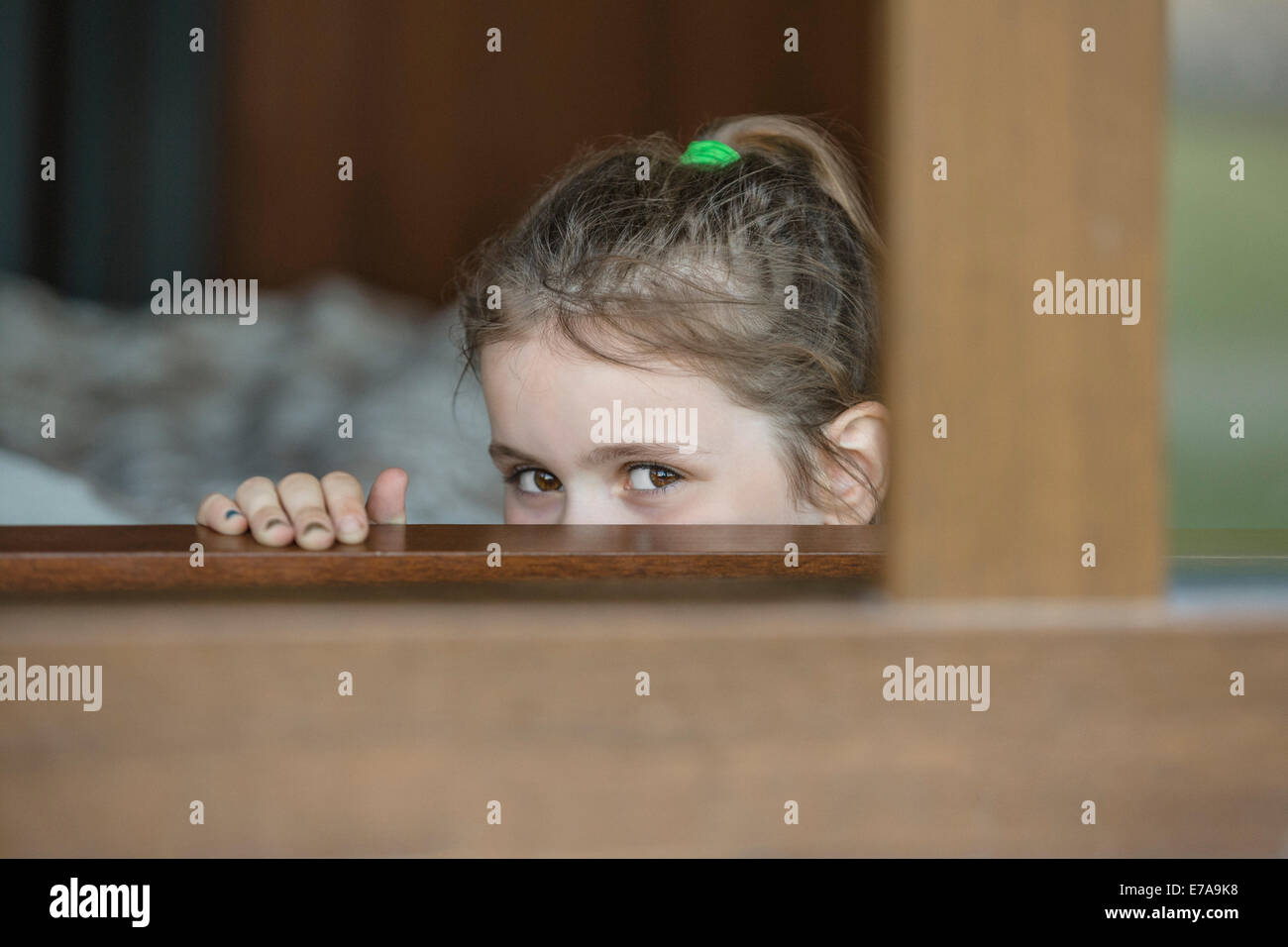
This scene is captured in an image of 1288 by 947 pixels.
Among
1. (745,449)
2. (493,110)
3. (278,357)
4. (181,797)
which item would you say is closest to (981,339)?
(181,797)

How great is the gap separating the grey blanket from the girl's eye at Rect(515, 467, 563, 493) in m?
1.02

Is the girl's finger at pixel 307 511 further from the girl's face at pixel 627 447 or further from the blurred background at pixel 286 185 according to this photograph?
the blurred background at pixel 286 185

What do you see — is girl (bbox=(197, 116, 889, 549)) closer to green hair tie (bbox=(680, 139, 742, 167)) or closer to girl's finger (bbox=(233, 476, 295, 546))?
green hair tie (bbox=(680, 139, 742, 167))

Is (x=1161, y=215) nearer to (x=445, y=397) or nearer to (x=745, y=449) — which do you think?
(x=745, y=449)

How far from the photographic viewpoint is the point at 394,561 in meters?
0.48

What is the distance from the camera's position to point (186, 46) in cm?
217

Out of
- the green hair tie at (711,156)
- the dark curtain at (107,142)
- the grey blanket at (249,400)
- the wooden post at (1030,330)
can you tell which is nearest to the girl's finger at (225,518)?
the wooden post at (1030,330)

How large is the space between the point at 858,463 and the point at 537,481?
1.22 ft

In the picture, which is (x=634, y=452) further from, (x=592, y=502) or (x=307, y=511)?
(x=307, y=511)

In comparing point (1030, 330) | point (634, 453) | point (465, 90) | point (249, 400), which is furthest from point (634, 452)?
point (249, 400)

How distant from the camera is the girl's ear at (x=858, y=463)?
123cm

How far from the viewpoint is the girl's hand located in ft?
1.83
